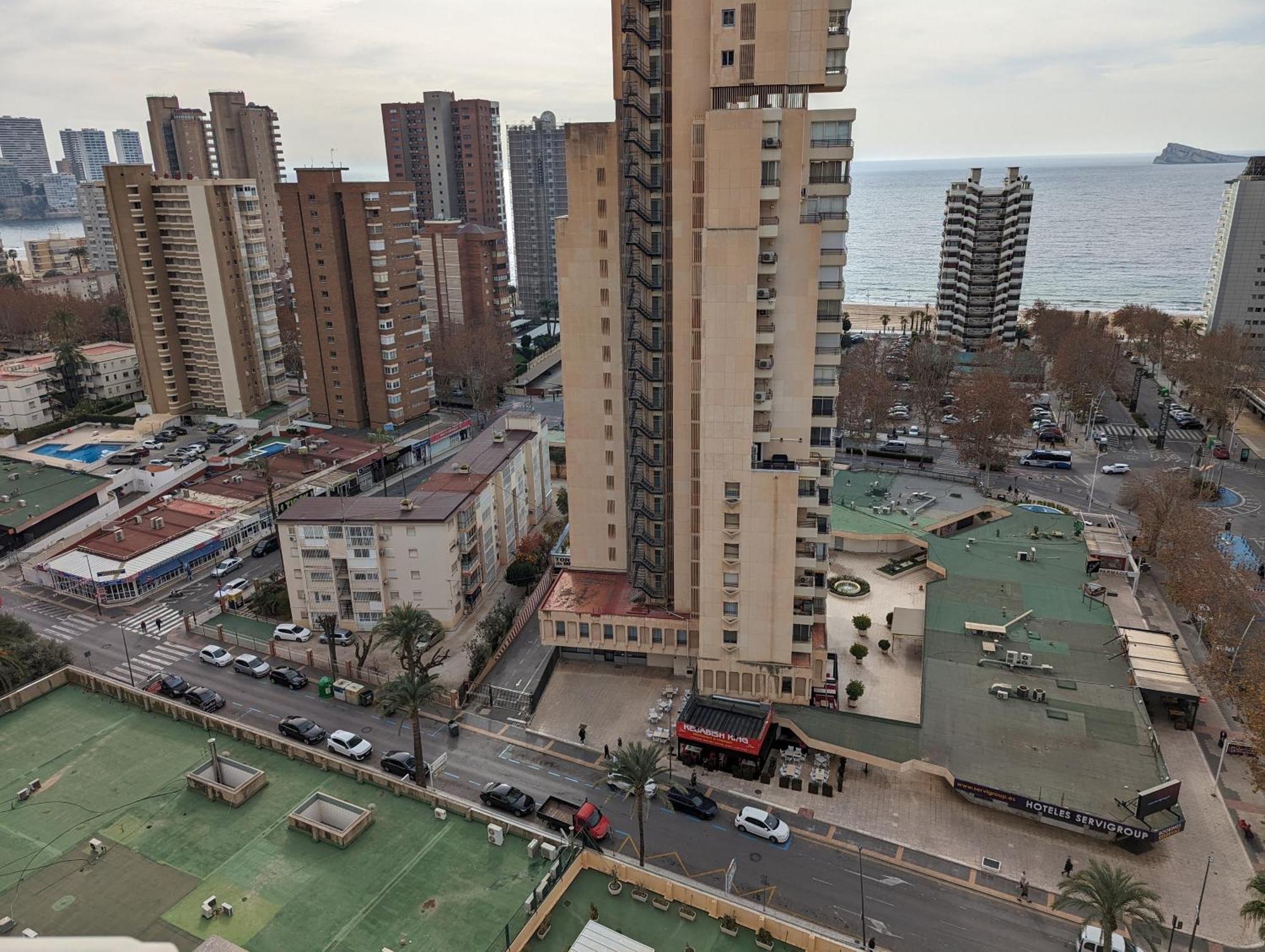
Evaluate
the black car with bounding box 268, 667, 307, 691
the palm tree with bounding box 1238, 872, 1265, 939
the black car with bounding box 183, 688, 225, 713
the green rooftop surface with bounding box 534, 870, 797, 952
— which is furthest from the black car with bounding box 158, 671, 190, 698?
the palm tree with bounding box 1238, 872, 1265, 939

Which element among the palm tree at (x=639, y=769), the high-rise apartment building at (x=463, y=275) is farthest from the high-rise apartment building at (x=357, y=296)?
the palm tree at (x=639, y=769)

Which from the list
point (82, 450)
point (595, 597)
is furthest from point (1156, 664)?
point (82, 450)

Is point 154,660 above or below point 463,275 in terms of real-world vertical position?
below

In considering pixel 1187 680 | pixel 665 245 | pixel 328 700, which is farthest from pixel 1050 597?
pixel 328 700

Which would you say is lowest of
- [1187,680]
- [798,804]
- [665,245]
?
[798,804]

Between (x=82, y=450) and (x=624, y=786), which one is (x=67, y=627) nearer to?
(x=82, y=450)

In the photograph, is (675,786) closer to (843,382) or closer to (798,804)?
(798,804)

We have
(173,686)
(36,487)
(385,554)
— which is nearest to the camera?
(173,686)
